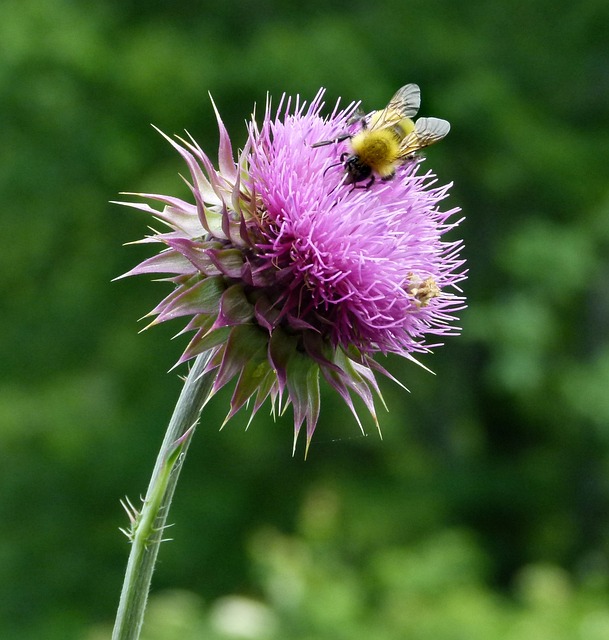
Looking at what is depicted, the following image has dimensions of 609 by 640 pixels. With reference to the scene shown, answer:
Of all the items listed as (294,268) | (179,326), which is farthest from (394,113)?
(179,326)

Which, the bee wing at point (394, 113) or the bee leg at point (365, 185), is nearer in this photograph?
the bee leg at point (365, 185)

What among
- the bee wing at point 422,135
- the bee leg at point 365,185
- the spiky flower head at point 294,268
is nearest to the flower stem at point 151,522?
the spiky flower head at point 294,268

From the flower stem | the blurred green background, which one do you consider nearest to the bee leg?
the flower stem

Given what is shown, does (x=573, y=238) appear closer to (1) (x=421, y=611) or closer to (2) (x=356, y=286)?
(1) (x=421, y=611)

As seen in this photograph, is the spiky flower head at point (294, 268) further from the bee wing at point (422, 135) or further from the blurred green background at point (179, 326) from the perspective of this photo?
the blurred green background at point (179, 326)

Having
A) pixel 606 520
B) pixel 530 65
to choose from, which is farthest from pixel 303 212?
pixel 606 520

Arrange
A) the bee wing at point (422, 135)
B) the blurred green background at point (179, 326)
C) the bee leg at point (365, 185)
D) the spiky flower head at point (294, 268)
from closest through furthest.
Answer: the spiky flower head at point (294, 268)
the bee leg at point (365, 185)
the bee wing at point (422, 135)
the blurred green background at point (179, 326)
